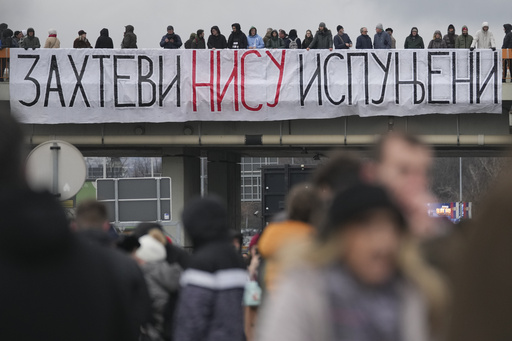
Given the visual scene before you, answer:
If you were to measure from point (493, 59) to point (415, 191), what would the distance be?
30.7 m

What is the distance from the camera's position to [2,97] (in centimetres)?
3534

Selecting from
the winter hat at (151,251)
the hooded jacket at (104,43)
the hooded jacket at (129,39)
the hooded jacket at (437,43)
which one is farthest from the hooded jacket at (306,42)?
the winter hat at (151,251)

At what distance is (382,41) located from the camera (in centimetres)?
3447

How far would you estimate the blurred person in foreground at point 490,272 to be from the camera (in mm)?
2625

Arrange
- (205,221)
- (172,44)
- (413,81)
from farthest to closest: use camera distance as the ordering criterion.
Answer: (172,44) → (413,81) → (205,221)

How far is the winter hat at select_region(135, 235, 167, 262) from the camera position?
9125 millimetres

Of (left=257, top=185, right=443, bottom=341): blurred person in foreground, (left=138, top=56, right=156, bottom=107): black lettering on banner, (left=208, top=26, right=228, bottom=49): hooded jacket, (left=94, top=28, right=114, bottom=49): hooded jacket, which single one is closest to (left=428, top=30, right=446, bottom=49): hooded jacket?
(left=208, top=26, right=228, bottom=49): hooded jacket

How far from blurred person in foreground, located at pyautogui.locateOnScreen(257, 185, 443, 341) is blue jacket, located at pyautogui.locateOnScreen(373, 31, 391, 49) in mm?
31185

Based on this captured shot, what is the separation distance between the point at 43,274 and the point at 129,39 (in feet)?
104

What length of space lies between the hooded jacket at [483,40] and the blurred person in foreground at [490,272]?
Result: 32420 mm

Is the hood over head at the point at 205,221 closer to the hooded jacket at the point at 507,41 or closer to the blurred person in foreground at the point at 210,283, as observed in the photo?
the blurred person in foreground at the point at 210,283

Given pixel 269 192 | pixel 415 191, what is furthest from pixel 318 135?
pixel 415 191

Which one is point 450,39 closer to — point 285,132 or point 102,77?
point 285,132

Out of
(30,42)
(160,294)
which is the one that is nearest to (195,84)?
(30,42)
